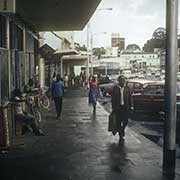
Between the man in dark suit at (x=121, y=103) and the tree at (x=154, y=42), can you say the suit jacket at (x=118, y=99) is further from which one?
the tree at (x=154, y=42)

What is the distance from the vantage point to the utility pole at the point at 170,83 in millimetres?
10789

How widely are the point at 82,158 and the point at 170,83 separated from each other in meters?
2.59

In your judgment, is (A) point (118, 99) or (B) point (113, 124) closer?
(A) point (118, 99)

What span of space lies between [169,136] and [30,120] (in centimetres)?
461

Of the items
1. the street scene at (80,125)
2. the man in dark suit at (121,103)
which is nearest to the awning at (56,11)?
the street scene at (80,125)

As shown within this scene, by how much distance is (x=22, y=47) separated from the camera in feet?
76.5

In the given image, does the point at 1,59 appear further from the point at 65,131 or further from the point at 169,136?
the point at 169,136

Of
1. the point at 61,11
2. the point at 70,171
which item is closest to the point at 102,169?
the point at 70,171

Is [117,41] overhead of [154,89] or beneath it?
overhead

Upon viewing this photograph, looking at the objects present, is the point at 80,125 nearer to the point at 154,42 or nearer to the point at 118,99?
the point at 118,99

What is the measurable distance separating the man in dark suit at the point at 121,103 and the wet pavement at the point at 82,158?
1.74 feet

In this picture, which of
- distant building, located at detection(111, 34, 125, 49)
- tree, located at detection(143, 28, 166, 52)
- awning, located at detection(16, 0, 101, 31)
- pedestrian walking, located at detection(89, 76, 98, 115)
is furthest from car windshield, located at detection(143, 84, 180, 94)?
tree, located at detection(143, 28, 166, 52)

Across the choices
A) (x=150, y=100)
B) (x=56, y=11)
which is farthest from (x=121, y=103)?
(x=150, y=100)

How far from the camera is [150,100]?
24812 millimetres
